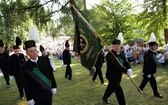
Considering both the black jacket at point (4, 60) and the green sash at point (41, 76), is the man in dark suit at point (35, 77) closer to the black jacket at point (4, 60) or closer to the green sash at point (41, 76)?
the green sash at point (41, 76)

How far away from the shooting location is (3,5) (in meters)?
16.8

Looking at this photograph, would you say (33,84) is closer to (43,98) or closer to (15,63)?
(43,98)

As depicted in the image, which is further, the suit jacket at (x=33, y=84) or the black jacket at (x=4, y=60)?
the black jacket at (x=4, y=60)

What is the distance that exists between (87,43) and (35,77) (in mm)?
3081

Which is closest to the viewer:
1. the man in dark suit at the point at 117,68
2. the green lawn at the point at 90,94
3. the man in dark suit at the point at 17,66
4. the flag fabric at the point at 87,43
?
the man in dark suit at the point at 117,68

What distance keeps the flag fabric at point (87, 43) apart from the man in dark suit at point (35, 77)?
2692mm

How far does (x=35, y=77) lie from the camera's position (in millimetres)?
6117

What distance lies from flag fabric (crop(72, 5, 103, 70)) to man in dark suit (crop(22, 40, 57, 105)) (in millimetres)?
2692

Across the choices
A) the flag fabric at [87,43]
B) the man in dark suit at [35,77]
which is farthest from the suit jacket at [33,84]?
the flag fabric at [87,43]

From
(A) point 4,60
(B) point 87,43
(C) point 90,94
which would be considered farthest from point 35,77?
(A) point 4,60

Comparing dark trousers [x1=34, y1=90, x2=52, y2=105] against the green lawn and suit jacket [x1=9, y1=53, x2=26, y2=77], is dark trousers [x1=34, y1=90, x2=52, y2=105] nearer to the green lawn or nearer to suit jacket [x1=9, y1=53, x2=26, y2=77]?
the green lawn

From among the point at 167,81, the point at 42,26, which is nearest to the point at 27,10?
the point at 42,26

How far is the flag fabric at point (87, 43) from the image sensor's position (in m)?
8.83

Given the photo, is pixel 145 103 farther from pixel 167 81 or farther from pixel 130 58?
pixel 130 58
